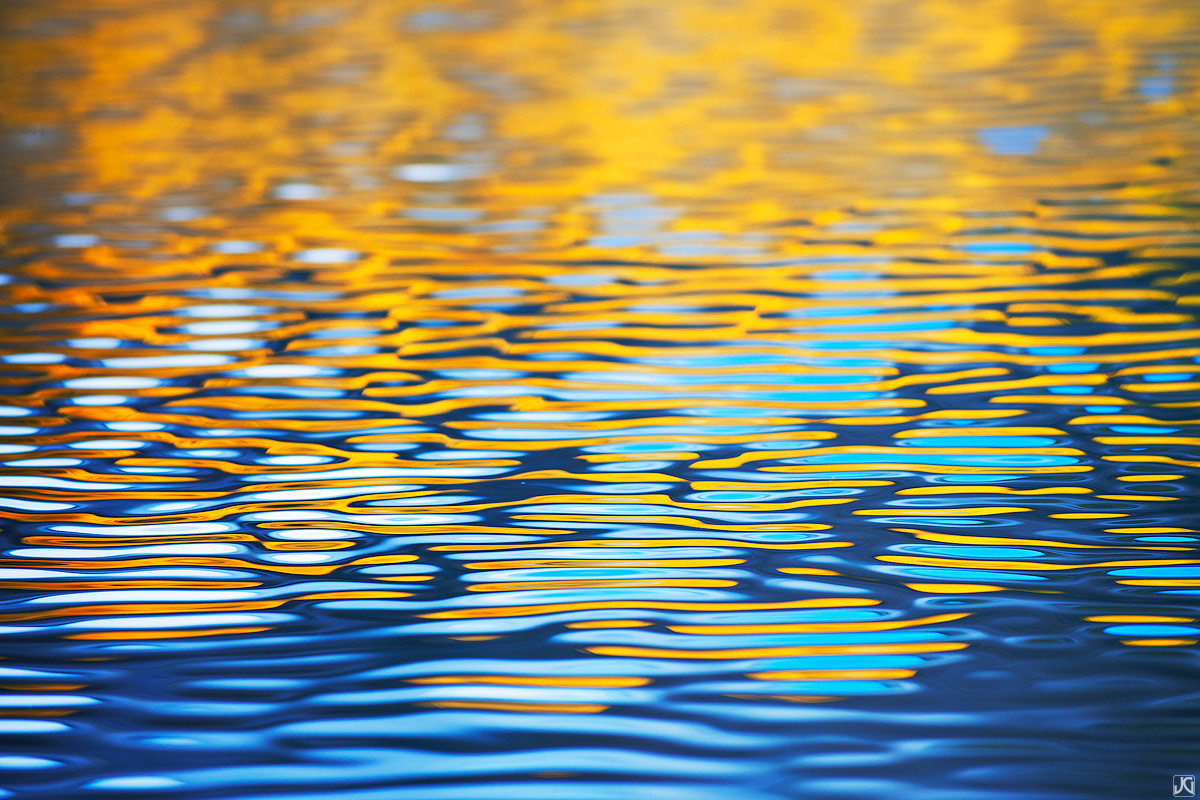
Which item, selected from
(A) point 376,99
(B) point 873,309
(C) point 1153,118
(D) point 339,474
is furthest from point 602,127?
(D) point 339,474

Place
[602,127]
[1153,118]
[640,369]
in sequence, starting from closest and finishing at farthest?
1. [640,369]
2. [1153,118]
3. [602,127]

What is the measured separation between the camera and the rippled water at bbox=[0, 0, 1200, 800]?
7.98ft

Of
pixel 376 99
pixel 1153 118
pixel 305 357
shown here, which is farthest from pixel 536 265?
pixel 376 99

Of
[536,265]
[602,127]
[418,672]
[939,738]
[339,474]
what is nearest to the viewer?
[939,738]

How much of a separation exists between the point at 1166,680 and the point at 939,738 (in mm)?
487

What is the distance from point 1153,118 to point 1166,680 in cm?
719

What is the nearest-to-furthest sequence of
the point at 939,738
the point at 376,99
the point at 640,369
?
the point at 939,738
the point at 640,369
the point at 376,99

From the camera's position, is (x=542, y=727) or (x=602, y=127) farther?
(x=602, y=127)

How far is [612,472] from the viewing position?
3.63 m

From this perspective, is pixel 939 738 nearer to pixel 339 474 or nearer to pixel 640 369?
pixel 339 474

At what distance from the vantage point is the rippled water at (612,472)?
2.43 meters

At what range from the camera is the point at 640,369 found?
4570 mm

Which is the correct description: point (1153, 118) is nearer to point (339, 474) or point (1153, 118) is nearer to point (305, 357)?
point (305, 357)

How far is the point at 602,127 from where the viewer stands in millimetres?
9805
